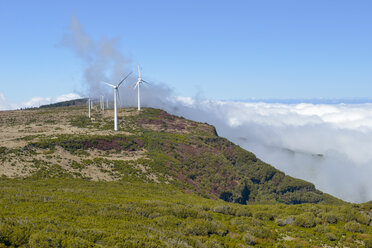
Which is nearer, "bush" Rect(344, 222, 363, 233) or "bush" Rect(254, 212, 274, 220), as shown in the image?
"bush" Rect(344, 222, 363, 233)

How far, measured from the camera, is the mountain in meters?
17.3

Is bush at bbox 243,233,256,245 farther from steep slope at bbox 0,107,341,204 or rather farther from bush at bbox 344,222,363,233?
steep slope at bbox 0,107,341,204

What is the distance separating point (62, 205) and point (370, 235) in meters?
25.4

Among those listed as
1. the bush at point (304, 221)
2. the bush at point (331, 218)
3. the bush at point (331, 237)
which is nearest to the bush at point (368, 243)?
the bush at point (331, 237)

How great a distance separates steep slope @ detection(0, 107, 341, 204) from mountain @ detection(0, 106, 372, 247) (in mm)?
325

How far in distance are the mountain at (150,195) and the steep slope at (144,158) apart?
1.07 feet

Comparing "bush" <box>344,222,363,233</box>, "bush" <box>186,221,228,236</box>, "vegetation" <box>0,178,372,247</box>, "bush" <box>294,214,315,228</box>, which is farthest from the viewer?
"bush" <box>294,214,315,228</box>

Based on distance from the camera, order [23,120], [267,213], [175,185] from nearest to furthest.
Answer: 1. [267,213]
2. [175,185]
3. [23,120]

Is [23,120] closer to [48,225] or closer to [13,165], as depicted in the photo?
[13,165]

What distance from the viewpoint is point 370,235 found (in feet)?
78.7

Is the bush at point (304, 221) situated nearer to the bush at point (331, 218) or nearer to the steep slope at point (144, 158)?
the bush at point (331, 218)

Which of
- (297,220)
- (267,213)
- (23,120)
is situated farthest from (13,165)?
(23,120)

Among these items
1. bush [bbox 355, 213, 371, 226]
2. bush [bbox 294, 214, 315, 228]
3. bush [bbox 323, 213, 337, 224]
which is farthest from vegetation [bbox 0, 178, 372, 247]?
bush [bbox 355, 213, 371, 226]

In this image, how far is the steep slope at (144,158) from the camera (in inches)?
2096
